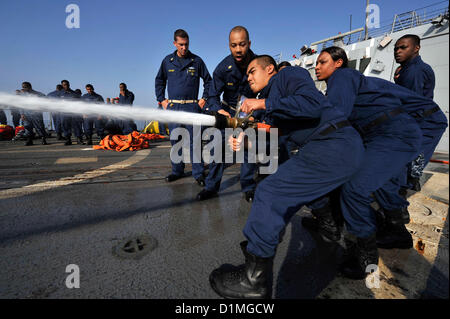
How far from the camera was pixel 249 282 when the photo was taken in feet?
4.50

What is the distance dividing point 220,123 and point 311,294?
141 centimetres

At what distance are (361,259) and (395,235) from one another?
2.00ft

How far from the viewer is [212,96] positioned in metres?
3.24

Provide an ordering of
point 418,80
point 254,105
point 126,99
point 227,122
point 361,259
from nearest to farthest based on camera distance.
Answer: point 361,259 → point 254,105 → point 227,122 → point 418,80 → point 126,99

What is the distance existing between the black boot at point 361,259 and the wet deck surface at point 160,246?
0.22 feet

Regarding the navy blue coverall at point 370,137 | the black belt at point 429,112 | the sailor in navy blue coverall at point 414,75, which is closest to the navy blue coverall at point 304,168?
the navy blue coverall at point 370,137

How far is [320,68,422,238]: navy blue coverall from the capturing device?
5.33 ft

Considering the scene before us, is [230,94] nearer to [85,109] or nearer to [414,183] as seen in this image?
[85,109]

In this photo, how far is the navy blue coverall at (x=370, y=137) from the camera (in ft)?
5.33

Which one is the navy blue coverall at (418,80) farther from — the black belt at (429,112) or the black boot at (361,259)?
the black boot at (361,259)

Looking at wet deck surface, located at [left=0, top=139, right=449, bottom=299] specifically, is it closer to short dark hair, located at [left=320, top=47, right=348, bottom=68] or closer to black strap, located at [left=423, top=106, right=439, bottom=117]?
black strap, located at [left=423, top=106, right=439, bottom=117]

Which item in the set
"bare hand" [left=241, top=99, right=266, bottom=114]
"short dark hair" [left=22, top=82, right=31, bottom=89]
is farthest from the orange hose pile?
"bare hand" [left=241, top=99, right=266, bottom=114]

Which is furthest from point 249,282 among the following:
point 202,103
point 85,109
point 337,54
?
point 202,103

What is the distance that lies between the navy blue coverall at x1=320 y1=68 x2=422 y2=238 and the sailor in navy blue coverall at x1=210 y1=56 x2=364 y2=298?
31 cm
